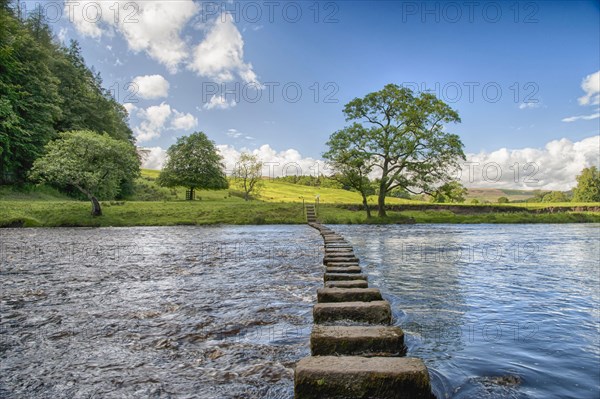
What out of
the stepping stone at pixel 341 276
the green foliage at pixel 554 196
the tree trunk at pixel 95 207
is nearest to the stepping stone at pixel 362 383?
the stepping stone at pixel 341 276

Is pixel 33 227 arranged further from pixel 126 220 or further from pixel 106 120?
pixel 106 120

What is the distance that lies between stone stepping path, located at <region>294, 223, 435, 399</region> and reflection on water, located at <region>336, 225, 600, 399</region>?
0.56 m

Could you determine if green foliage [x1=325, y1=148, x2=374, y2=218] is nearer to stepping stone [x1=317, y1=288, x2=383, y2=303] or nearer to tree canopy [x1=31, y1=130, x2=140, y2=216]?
tree canopy [x1=31, y1=130, x2=140, y2=216]

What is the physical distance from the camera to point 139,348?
4648 millimetres

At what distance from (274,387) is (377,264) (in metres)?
8.77

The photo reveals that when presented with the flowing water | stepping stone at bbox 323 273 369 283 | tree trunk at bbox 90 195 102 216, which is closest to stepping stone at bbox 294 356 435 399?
the flowing water

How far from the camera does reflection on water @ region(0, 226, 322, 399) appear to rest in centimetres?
369

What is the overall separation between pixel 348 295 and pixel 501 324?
240 cm

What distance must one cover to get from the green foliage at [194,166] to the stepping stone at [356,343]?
65.6 metres

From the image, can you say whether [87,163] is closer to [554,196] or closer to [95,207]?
[95,207]

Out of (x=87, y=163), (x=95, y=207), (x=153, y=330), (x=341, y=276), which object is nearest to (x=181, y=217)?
(x=95, y=207)

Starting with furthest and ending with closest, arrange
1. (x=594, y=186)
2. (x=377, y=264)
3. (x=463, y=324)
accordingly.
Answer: (x=594, y=186) → (x=377, y=264) → (x=463, y=324)

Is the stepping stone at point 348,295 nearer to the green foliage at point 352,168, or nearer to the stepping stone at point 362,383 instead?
the stepping stone at point 362,383

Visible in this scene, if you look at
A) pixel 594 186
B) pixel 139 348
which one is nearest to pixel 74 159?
pixel 139 348
